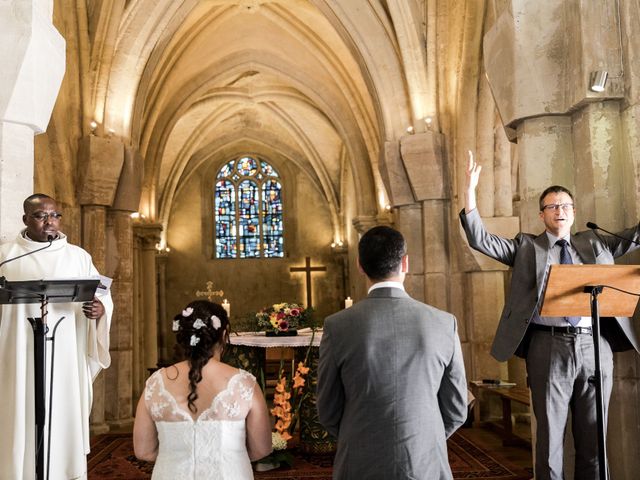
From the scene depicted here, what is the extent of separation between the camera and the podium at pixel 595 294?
132 inches

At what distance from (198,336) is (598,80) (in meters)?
3.12

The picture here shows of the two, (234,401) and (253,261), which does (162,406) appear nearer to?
(234,401)

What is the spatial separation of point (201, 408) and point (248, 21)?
13.3m

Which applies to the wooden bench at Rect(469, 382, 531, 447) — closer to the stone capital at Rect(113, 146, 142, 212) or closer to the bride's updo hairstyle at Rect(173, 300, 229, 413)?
the bride's updo hairstyle at Rect(173, 300, 229, 413)

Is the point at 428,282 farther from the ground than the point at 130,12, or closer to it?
closer to it

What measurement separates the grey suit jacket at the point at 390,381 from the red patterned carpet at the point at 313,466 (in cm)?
420

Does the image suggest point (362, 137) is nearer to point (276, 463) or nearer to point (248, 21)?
point (248, 21)

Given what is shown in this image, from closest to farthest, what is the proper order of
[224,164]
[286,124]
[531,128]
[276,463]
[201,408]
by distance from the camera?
[201,408] → [531,128] → [276,463] → [286,124] → [224,164]

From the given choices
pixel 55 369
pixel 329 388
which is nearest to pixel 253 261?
pixel 55 369

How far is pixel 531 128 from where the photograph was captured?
4.94 metres

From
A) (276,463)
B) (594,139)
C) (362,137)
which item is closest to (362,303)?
(594,139)

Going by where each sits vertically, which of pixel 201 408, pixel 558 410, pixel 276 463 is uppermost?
pixel 201 408

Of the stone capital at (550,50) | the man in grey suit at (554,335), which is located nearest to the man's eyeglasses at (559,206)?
the man in grey suit at (554,335)

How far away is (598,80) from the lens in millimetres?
4469
